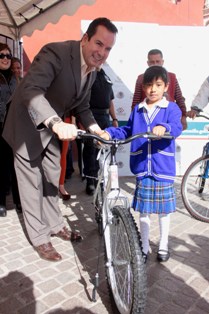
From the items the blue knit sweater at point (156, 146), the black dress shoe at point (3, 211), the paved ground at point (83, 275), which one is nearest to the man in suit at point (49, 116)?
the paved ground at point (83, 275)

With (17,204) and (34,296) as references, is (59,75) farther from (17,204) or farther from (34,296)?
(17,204)

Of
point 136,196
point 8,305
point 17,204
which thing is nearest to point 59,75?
point 136,196

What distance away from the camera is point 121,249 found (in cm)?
199

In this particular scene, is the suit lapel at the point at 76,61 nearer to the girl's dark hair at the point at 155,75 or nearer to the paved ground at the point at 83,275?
the girl's dark hair at the point at 155,75

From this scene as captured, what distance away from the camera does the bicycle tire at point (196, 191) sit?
12.8 feet

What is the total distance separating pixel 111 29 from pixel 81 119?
88 centimetres

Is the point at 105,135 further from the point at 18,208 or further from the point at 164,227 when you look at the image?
the point at 18,208

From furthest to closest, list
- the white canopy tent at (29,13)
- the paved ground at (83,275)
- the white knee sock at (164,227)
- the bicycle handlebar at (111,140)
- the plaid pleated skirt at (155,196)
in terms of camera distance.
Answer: the white canopy tent at (29,13), the white knee sock at (164,227), the plaid pleated skirt at (155,196), the paved ground at (83,275), the bicycle handlebar at (111,140)

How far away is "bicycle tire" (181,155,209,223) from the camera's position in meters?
3.91

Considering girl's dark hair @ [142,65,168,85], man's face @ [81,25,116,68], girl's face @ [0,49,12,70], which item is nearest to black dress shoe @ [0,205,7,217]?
girl's face @ [0,49,12,70]

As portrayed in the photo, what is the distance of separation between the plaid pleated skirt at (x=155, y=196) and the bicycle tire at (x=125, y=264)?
0.55 m

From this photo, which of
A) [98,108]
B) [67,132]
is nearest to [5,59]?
[98,108]

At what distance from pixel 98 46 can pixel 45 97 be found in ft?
2.09

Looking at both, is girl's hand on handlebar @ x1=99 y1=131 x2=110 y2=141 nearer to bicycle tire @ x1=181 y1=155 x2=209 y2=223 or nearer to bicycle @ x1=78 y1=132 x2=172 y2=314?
bicycle @ x1=78 y1=132 x2=172 y2=314
